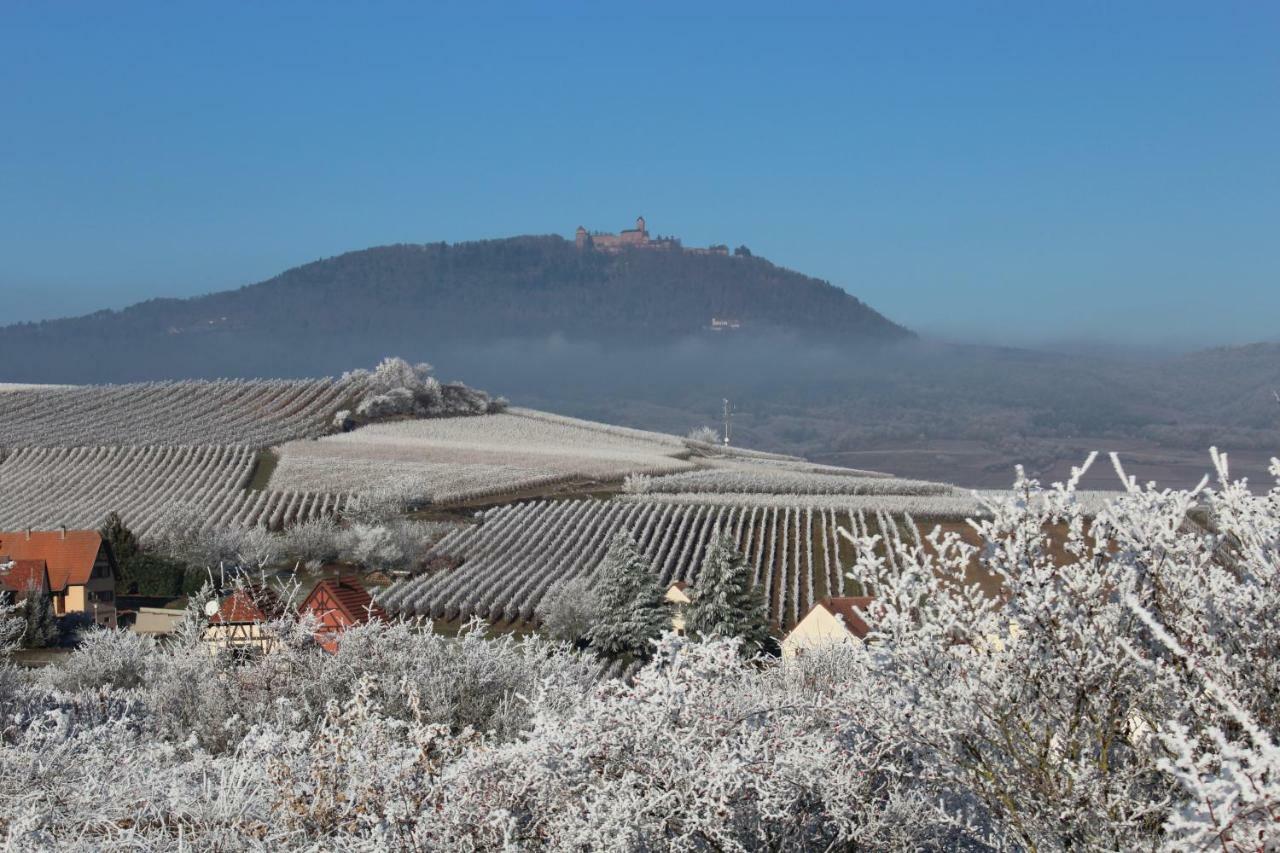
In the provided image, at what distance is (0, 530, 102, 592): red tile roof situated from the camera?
121 feet

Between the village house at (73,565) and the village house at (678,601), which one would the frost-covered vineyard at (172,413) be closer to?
the village house at (73,565)

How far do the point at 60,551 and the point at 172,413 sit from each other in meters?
37.3

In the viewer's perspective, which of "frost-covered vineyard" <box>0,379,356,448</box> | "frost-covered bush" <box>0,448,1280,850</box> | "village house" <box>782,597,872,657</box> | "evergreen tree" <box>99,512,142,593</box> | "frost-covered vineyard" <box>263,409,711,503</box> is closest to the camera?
"frost-covered bush" <box>0,448,1280,850</box>

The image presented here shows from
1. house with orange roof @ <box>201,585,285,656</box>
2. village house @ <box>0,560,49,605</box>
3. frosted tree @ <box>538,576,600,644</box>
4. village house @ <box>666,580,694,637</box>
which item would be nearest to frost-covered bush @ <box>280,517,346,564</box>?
village house @ <box>0,560,49,605</box>

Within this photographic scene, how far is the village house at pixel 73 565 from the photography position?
119ft

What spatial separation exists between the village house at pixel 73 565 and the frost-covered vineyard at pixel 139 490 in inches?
276

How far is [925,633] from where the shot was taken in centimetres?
606

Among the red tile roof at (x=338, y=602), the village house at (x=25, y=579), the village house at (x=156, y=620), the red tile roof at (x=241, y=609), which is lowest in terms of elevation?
the village house at (x=156, y=620)

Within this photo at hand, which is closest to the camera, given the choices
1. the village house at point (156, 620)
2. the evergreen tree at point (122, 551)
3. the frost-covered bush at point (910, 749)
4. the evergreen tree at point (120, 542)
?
the frost-covered bush at point (910, 749)

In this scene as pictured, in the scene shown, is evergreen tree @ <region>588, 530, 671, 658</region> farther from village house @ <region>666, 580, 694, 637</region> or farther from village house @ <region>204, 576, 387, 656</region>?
village house @ <region>204, 576, 387, 656</region>

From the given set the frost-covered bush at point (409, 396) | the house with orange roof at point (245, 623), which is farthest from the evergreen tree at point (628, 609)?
the frost-covered bush at point (409, 396)

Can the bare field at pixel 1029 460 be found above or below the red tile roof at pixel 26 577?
below

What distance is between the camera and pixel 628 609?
32.6 m

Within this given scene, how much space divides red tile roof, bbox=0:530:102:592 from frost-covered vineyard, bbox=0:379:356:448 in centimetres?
2517
